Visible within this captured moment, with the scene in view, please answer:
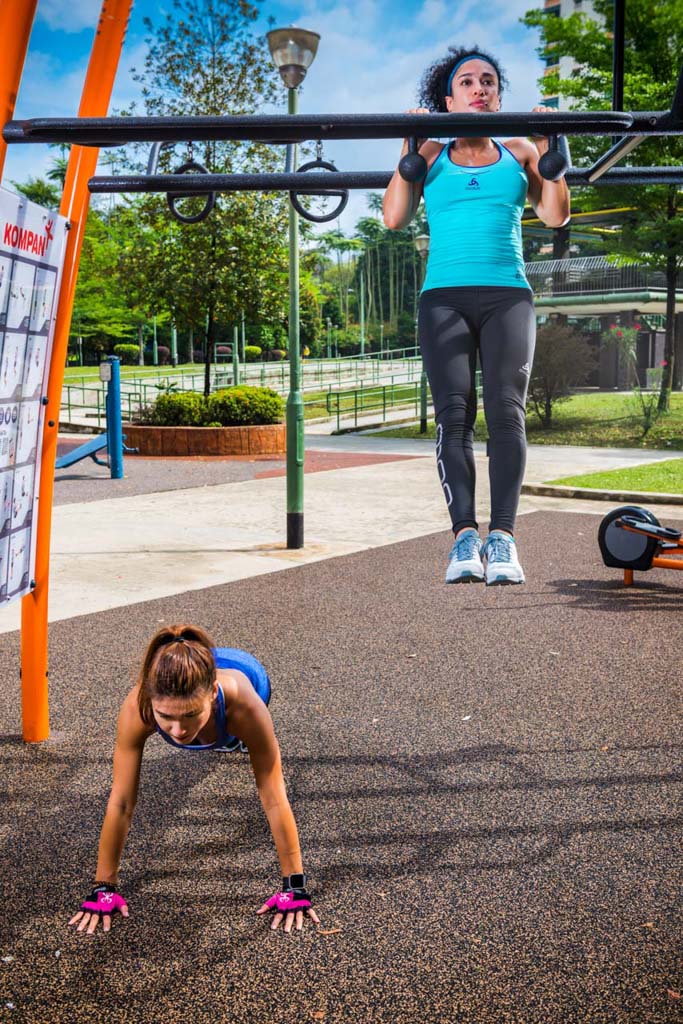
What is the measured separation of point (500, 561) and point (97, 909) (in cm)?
197

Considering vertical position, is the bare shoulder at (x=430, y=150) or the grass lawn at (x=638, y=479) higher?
the bare shoulder at (x=430, y=150)

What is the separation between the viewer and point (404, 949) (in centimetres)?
365

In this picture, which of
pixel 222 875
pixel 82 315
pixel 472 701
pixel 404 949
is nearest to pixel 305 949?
pixel 404 949

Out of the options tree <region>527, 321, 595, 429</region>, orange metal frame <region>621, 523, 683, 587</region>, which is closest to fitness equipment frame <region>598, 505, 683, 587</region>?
orange metal frame <region>621, 523, 683, 587</region>

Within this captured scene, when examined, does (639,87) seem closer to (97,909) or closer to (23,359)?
(23,359)

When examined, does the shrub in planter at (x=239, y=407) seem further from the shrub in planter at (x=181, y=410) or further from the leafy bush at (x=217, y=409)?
the shrub in planter at (x=181, y=410)

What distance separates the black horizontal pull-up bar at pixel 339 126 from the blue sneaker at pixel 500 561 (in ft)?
3.96

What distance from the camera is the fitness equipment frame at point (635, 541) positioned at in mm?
9195

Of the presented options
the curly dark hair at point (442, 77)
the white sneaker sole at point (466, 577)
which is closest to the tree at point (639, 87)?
the curly dark hair at point (442, 77)

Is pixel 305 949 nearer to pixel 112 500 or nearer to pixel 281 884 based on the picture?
pixel 281 884

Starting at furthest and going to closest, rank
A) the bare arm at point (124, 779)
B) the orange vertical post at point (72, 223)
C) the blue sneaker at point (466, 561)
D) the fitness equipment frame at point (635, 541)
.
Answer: the fitness equipment frame at point (635, 541)
the orange vertical post at point (72, 223)
the bare arm at point (124, 779)
the blue sneaker at point (466, 561)

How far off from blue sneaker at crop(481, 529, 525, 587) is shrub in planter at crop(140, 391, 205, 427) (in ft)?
64.5

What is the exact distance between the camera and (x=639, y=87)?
34.5 feet

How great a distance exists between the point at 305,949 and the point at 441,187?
260 cm
